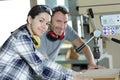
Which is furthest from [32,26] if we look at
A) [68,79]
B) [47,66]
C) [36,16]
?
[68,79]

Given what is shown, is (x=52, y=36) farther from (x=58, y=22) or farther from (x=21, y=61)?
(x=21, y=61)

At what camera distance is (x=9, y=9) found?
3.23 m

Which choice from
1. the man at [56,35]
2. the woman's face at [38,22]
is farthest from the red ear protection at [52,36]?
the woman's face at [38,22]

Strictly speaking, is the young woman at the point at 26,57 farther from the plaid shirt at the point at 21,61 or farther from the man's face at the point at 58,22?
the man's face at the point at 58,22

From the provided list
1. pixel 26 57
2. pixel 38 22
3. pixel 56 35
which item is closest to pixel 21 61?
pixel 26 57

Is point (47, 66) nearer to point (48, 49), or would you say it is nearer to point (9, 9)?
point (48, 49)

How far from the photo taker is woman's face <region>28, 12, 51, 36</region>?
1.50 m

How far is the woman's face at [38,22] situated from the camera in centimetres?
150

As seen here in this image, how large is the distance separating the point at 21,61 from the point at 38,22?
9.8 inches

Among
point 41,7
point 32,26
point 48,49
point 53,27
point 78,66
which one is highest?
point 41,7

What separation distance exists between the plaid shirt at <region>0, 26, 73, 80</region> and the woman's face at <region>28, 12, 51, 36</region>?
7 cm

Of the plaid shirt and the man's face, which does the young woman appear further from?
the man's face

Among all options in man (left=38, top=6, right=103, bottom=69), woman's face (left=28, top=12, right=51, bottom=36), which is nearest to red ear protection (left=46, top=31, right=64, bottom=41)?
man (left=38, top=6, right=103, bottom=69)

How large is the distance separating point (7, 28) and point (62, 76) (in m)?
1.95
